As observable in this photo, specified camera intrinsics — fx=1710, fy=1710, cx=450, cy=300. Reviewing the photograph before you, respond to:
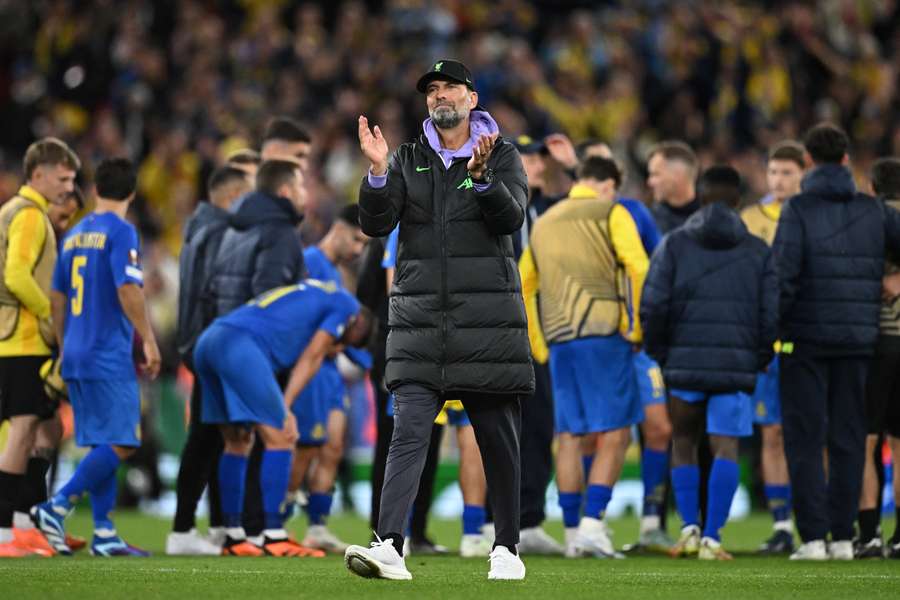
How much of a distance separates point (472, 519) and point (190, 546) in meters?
1.86

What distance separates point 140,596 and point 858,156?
54.2ft

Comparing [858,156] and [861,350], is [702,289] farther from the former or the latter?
[858,156]

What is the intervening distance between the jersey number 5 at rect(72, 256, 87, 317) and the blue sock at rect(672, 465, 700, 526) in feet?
12.8

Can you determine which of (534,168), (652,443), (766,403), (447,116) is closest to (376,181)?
(447,116)

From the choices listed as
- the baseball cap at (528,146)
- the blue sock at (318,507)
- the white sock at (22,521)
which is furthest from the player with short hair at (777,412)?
the white sock at (22,521)

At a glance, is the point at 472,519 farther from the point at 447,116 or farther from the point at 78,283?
the point at 447,116

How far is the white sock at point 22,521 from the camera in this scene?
36.1ft

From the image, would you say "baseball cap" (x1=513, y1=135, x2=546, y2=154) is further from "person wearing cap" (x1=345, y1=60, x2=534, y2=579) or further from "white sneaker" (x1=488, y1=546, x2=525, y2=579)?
"white sneaker" (x1=488, y1=546, x2=525, y2=579)

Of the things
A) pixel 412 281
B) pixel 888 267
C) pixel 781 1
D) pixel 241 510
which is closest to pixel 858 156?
pixel 781 1

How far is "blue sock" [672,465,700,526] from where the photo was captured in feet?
35.5

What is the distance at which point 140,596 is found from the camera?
7.33 metres

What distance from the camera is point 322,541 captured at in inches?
473

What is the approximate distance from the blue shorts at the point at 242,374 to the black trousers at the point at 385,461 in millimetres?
992

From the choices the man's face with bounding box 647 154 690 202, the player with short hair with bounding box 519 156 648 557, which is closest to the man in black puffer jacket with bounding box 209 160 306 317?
the player with short hair with bounding box 519 156 648 557
